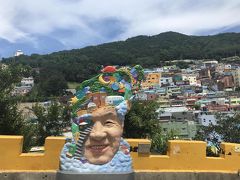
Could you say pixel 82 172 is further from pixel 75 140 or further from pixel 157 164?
pixel 157 164

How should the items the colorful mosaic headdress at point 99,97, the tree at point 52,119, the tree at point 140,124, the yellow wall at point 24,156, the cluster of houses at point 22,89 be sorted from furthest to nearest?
the tree at point 52,119
the tree at point 140,124
the cluster of houses at point 22,89
the yellow wall at point 24,156
the colorful mosaic headdress at point 99,97

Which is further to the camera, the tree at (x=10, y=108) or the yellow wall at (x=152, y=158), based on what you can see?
the tree at (x=10, y=108)

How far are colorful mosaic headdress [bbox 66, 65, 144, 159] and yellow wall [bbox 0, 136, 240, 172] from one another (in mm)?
1343

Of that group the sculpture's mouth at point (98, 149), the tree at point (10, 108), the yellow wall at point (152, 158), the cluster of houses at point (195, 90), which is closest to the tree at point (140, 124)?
the tree at point (10, 108)

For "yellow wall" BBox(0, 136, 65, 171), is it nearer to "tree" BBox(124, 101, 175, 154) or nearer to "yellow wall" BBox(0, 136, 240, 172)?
"yellow wall" BBox(0, 136, 240, 172)

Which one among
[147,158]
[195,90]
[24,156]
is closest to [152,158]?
[147,158]

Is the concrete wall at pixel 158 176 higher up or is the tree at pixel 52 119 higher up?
the tree at pixel 52 119

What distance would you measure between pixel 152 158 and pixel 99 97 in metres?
2.50

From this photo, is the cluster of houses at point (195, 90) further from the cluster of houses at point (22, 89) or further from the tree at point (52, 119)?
the tree at point (52, 119)

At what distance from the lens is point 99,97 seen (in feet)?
27.8

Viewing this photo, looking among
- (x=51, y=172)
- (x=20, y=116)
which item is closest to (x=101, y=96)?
(x=51, y=172)

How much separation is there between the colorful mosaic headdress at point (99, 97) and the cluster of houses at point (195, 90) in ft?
259

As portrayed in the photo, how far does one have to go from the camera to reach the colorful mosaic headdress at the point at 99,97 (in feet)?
27.0

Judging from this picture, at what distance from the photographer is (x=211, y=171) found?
1038 centimetres
